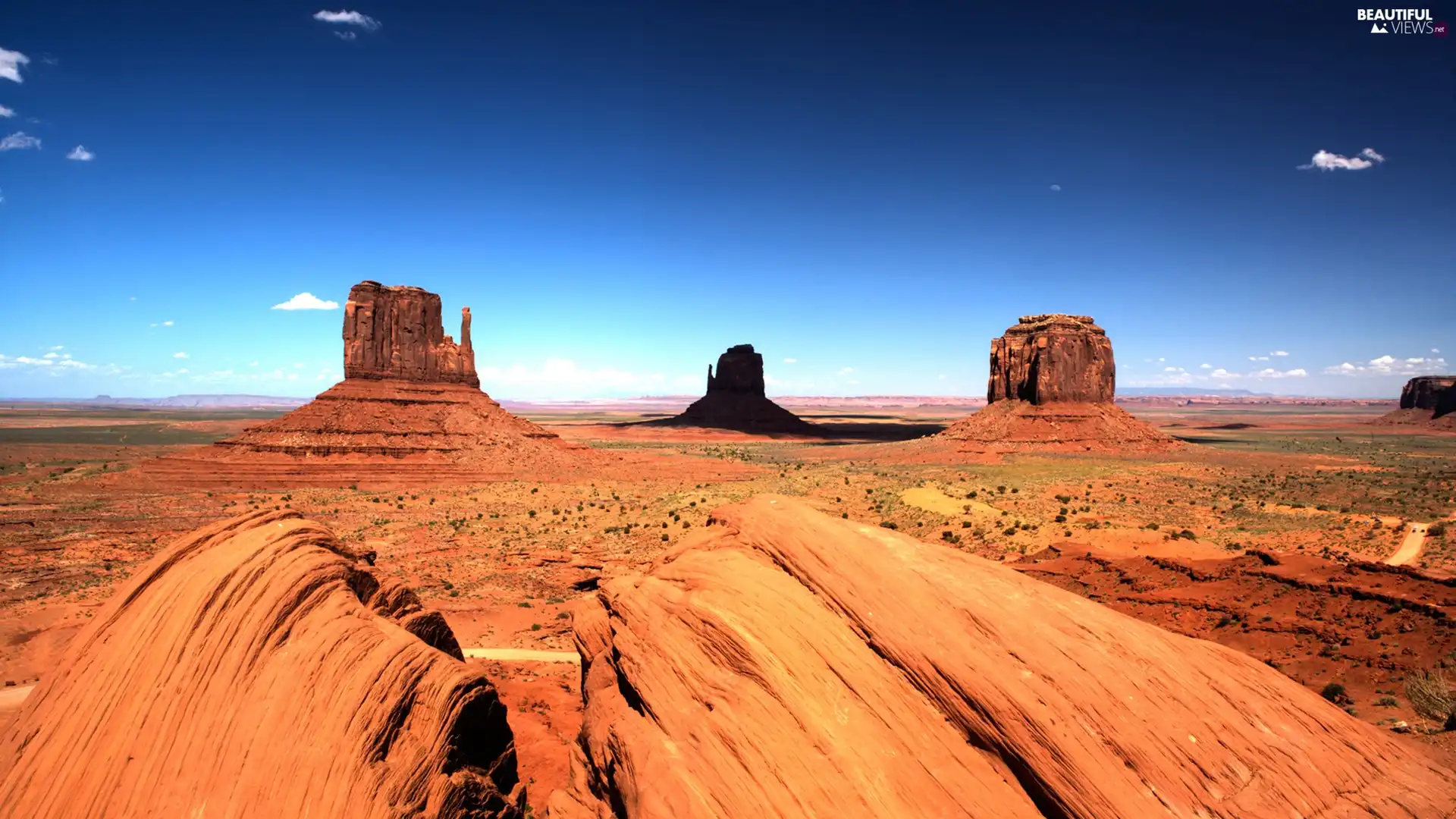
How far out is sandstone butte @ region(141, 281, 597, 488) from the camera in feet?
148

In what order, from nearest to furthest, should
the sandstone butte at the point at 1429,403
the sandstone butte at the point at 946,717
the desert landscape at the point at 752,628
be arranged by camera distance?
the sandstone butte at the point at 946,717, the desert landscape at the point at 752,628, the sandstone butte at the point at 1429,403

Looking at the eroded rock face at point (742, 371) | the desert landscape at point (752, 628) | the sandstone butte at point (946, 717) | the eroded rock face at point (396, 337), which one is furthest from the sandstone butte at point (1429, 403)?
→ the eroded rock face at point (396, 337)

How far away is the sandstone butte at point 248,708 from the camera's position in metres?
5.73

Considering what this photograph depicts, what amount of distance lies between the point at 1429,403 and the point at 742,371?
128857 mm

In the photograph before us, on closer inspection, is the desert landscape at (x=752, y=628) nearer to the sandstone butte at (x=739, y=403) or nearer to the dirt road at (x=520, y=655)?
the dirt road at (x=520, y=655)

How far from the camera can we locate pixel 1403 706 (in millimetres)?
9766

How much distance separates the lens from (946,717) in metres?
6.27

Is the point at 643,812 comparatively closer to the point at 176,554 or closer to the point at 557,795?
the point at 557,795

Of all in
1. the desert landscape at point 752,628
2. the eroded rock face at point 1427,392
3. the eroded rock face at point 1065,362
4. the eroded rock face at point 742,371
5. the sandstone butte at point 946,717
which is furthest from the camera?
→ the eroded rock face at point 742,371

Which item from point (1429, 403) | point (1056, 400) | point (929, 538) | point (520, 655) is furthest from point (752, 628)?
point (1429, 403)

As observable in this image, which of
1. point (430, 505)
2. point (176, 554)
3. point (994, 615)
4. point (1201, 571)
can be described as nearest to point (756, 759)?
point (994, 615)

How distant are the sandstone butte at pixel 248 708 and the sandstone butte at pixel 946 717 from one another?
6.43 ft

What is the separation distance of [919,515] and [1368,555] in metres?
15.6

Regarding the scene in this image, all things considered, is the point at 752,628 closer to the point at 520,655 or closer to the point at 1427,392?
the point at 520,655
